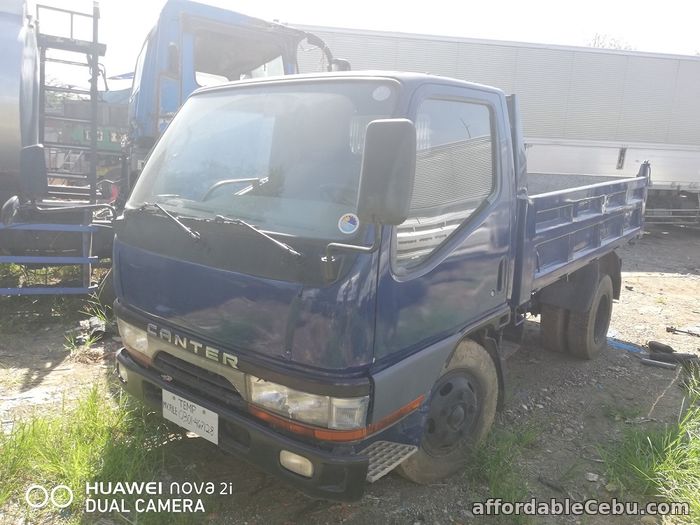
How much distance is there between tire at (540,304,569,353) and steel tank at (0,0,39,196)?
16.7ft

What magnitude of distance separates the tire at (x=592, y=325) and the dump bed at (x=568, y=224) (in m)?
0.44

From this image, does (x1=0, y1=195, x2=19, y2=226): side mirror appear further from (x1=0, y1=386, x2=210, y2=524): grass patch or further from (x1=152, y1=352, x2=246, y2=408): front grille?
(x1=152, y1=352, x2=246, y2=408): front grille

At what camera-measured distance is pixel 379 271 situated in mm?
1922

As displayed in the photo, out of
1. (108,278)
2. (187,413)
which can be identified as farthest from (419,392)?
(108,278)

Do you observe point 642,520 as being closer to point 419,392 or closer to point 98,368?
point 419,392

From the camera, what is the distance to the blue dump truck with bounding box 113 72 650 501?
187 centimetres

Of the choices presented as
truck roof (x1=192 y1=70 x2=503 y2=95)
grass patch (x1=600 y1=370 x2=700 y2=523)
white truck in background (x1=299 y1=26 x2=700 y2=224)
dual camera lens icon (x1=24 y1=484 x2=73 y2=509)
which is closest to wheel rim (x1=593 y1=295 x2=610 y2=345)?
grass patch (x1=600 y1=370 x2=700 y2=523)

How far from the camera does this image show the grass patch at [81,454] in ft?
7.76

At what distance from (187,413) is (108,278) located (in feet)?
9.42

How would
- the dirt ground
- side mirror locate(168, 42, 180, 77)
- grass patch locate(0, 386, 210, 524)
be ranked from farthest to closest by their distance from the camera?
1. side mirror locate(168, 42, 180, 77)
2. the dirt ground
3. grass patch locate(0, 386, 210, 524)

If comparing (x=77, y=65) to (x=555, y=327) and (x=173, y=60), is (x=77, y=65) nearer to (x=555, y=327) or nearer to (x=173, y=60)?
(x=173, y=60)

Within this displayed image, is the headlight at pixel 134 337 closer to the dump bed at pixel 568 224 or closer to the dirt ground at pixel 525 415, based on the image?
the dirt ground at pixel 525 415

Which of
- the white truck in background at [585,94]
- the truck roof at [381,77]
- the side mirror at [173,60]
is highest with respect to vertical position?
the white truck in background at [585,94]

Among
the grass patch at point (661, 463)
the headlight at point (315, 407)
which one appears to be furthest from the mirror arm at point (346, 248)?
the grass patch at point (661, 463)
